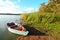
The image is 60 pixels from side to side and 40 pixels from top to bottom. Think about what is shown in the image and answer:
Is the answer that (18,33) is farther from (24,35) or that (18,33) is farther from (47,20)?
(47,20)

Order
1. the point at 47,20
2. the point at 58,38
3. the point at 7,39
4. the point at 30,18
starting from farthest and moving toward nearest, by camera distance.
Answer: the point at 30,18 → the point at 47,20 → the point at 7,39 → the point at 58,38

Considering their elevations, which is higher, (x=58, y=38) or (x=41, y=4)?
(x=41, y=4)

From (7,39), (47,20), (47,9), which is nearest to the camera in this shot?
(7,39)

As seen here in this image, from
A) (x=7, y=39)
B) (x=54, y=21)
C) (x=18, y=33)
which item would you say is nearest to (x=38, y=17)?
(x=54, y=21)

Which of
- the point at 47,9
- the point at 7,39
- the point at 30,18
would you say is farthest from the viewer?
the point at 47,9

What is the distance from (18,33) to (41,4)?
23910 mm

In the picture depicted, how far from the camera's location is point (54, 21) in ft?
82.9

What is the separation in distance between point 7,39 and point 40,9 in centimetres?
2472

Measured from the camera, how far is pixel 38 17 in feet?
84.4

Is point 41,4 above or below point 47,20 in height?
above

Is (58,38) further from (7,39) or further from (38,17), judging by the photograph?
(38,17)

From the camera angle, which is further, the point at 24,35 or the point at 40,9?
the point at 40,9

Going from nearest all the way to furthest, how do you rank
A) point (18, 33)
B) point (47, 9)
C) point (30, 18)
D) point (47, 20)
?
point (18, 33), point (47, 20), point (30, 18), point (47, 9)

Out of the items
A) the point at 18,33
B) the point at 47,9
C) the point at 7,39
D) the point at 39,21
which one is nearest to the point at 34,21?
the point at 39,21
